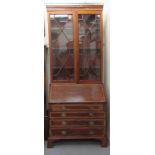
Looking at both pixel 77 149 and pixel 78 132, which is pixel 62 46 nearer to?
pixel 78 132

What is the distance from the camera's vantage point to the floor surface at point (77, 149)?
2.97 m

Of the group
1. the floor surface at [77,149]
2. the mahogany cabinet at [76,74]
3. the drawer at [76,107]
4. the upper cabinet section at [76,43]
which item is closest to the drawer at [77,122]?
the mahogany cabinet at [76,74]

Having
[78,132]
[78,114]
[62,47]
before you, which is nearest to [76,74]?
[62,47]

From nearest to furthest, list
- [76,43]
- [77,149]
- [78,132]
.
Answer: [77,149], [78,132], [76,43]

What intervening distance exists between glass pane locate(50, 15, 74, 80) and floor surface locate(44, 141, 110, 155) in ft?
3.00

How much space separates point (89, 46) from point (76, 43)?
0.64 feet

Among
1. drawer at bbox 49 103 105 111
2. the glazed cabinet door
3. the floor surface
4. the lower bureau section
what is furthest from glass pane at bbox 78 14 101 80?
the floor surface

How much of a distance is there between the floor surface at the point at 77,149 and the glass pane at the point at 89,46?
915 millimetres

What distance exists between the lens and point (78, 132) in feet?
10.4

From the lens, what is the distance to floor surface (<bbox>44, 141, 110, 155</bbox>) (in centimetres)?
297
